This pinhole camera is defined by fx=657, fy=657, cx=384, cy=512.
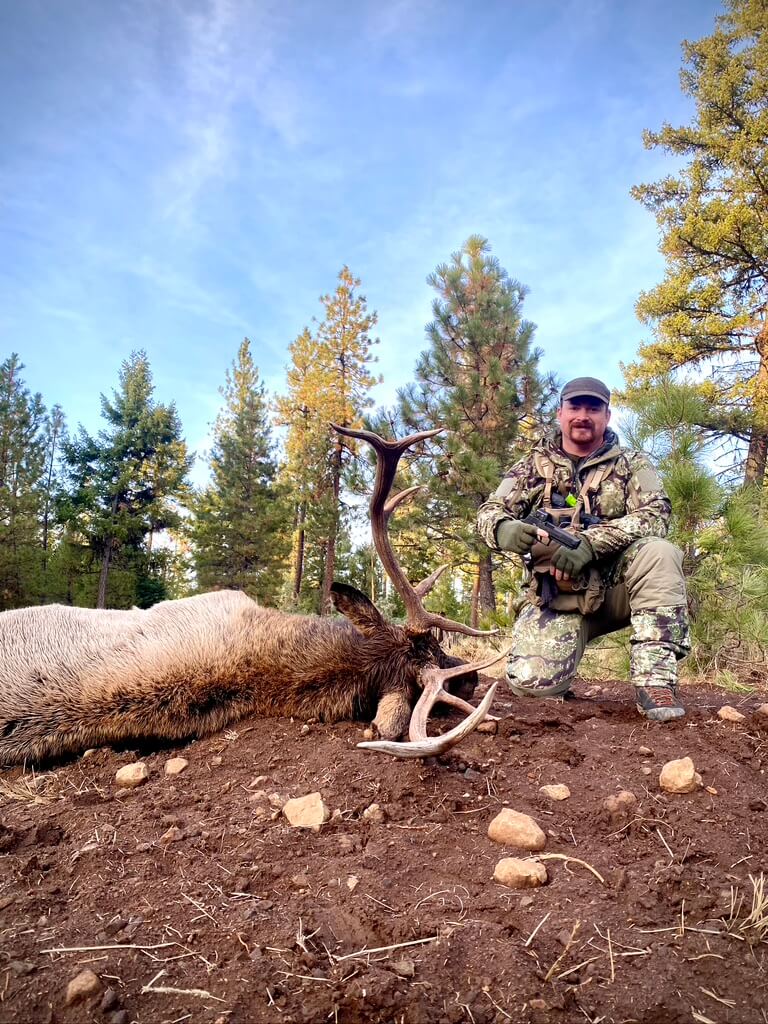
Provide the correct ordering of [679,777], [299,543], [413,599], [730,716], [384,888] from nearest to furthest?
1. [384,888]
2. [679,777]
3. [730,716]
4. [413,599]
5. [299,543]

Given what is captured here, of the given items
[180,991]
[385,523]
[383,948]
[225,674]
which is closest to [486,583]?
[385,523]

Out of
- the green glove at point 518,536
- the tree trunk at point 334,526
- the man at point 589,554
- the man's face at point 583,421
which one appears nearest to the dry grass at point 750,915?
the man at point 589,554

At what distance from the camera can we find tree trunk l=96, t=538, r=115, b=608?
79.2 ft

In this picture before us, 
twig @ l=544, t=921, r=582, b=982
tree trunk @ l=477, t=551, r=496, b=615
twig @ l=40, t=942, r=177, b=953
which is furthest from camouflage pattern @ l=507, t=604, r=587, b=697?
tree trunk @ l=477, t=551, r=496, b=615

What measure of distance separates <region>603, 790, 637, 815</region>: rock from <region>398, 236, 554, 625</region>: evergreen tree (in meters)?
13.5

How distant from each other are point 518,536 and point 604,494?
0.80m

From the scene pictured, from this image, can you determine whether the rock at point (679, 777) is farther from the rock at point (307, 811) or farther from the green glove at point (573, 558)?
the green glove at point (573, 558)

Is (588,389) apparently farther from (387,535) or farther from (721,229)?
(721,229)

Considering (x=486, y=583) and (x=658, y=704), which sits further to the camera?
(x=486, y=583)

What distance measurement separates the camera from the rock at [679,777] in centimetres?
268

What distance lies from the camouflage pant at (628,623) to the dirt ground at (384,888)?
2.32 feet

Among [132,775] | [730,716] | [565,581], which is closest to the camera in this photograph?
[132,775]

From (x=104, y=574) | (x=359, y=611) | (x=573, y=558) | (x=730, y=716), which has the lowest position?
(x=730, y=716)

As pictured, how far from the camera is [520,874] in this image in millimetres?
2117
